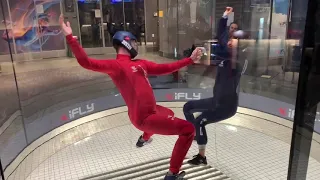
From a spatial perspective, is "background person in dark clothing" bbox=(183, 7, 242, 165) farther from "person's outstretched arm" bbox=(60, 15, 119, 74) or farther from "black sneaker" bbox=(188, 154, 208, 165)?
"person's outstretched arm" bbox=(60, 15, 119, 74)

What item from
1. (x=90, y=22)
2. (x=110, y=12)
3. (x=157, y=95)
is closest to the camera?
(x=157, y=95)

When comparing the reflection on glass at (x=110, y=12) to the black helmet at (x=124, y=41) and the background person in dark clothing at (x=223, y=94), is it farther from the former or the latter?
the black helmet at (x=124, y=41)

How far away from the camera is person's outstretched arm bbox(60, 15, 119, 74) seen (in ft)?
5.54

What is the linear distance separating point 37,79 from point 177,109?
2.25 m

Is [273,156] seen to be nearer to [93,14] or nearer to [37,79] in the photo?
[37,79]

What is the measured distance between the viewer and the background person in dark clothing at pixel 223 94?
2.67m

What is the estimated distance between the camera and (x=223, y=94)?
267 centimetres

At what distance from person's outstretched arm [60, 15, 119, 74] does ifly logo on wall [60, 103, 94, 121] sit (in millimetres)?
2085

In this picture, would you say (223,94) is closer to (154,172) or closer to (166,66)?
(166,66)

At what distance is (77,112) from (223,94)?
2.21 m

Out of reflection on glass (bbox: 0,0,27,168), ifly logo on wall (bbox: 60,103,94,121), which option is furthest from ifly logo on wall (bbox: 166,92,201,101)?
reflection on glass (bbox: 0,0,27,168)

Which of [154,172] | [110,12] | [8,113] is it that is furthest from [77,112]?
[110,12]

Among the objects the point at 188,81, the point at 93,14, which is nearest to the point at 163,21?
the point at 93,14

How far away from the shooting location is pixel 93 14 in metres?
6.16
